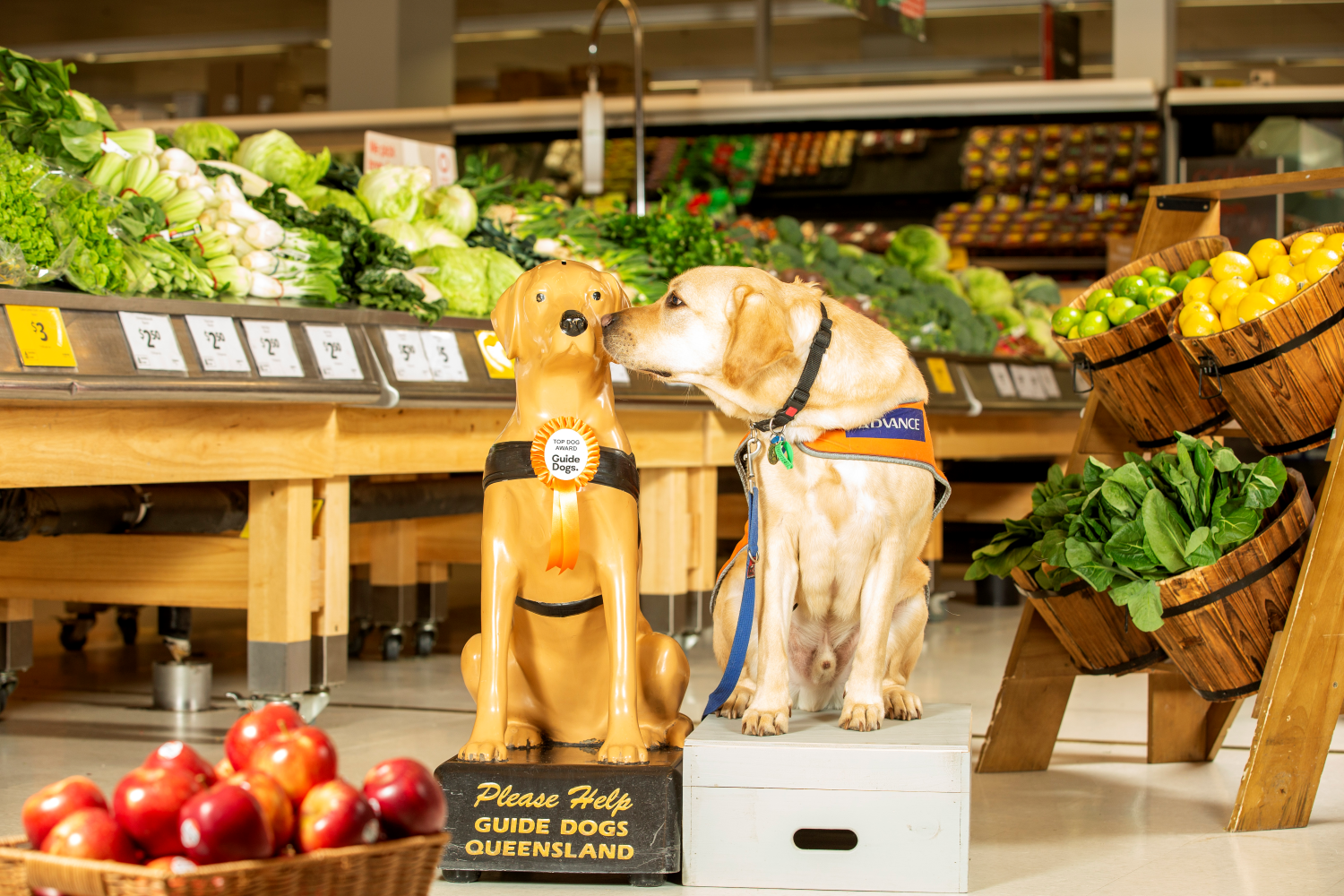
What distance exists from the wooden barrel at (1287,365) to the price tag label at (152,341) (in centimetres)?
216

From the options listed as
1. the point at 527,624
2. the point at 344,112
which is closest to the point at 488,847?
the point at 527,624

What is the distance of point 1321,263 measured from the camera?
2.79 metres

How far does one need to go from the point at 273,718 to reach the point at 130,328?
5.41 feet

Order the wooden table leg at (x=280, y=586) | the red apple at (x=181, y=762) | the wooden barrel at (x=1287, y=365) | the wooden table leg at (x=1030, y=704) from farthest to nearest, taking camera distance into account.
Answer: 1. the wooden table leg at (x=280, y=586)
2. the wooden table leg at (x=1030, y=704)
3. the wooden barrel at (x=1287, y=365)
4. the red apple at (x=181, y=762)

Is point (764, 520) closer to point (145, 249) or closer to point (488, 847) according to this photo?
point (488, 847)

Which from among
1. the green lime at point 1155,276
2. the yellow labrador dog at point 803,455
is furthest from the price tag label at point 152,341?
the green lime at point 1155,276

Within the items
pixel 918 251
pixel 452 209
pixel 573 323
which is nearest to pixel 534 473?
pixel 573 323

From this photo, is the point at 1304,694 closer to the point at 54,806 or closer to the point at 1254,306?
the point at 1254,306

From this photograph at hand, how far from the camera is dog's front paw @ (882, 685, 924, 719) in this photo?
2621mm

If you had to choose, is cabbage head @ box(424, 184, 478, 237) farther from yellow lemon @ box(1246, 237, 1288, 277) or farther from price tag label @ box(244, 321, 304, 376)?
yellow lemon @ box(1246, 237, 1288, 277)

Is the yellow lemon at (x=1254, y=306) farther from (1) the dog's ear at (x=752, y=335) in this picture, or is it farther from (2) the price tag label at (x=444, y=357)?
(2) the price tag label at (x=444, y=357)

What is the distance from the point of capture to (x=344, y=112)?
895 cm

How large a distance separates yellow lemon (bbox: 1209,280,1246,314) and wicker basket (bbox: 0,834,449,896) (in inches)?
80.9

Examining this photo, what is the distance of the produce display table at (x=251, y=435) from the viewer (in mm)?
Result: 2924
